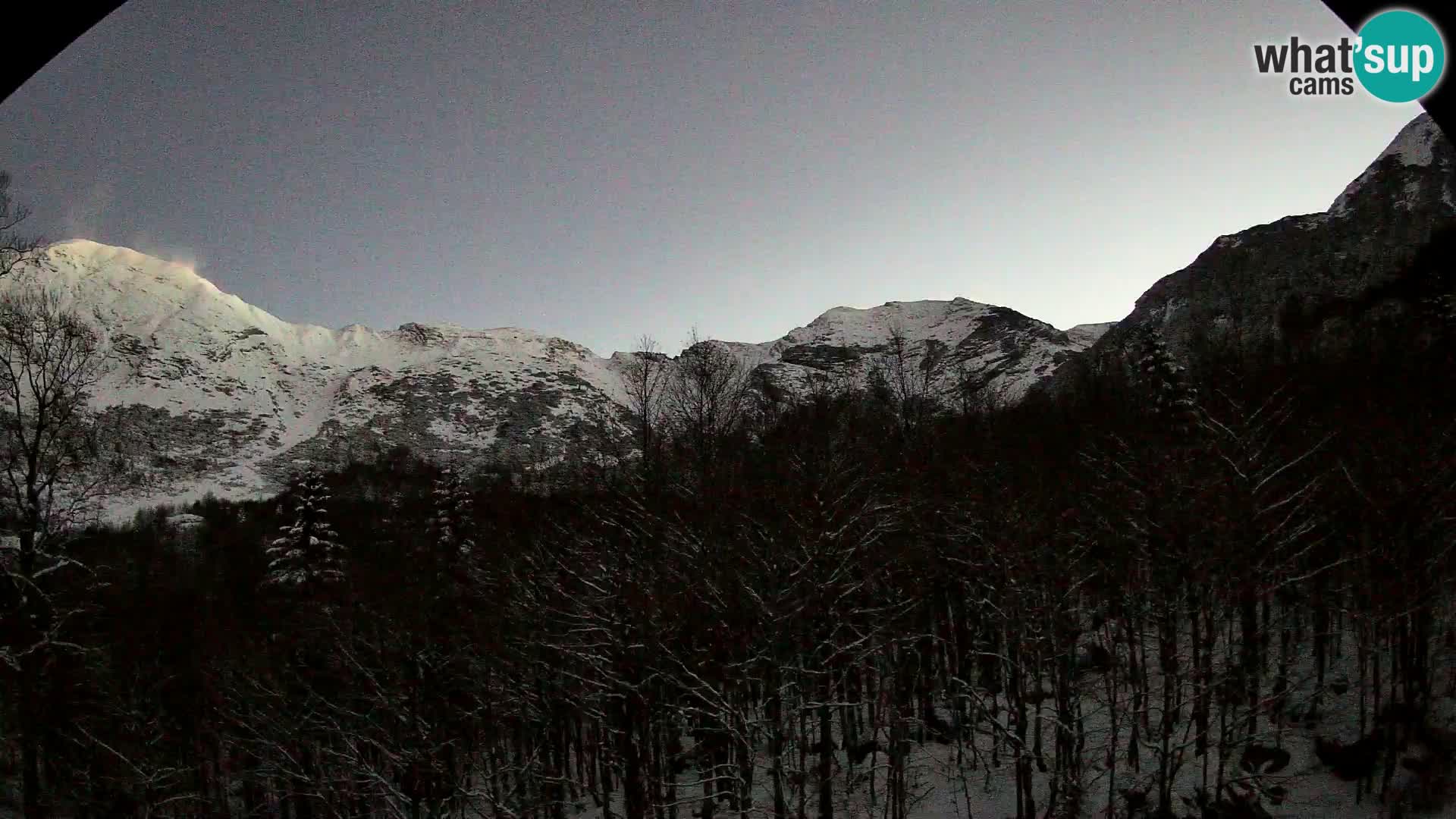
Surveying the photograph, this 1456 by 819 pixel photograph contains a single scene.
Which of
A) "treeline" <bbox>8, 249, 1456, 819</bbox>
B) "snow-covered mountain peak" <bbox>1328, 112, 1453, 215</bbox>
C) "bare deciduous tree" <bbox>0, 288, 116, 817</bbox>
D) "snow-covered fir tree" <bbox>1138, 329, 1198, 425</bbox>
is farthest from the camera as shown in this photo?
"snow-covered mountain peak" <bbox>1328, 112, 1453, 215</bbox>

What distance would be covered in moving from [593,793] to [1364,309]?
85709 millimetres

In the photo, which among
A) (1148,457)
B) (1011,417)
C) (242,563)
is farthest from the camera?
(1011,417)

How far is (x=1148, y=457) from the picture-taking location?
18.2 m

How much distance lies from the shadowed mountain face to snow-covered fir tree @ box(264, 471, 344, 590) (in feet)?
238

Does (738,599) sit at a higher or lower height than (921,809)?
higher

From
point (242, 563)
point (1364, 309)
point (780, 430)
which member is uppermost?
point (1364, 309)

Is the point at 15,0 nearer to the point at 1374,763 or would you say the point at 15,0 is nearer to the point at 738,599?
the point at 738,599

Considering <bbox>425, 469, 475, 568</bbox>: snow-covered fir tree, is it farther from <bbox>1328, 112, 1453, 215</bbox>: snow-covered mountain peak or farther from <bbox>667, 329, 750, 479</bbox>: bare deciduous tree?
<bbox>1328, 112, 1453, 215</bbox>: snow-covered mountain peak

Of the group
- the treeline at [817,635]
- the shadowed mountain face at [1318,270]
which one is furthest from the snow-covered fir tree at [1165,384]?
the shadowed mountain face at [1318,270]

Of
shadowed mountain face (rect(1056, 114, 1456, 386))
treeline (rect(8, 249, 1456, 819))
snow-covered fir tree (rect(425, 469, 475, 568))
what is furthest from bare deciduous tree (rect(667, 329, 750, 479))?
shadowed mountain face (rect(1056, 114, 1456, 386))

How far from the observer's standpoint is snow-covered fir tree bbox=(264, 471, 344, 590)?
23.5 metres

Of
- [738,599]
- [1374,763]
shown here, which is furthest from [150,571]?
[1374,763]

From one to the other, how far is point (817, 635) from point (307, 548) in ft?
61.0

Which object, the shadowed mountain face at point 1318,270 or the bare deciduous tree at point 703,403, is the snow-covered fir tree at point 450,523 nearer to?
the bare deciduous tree at point 703,403
